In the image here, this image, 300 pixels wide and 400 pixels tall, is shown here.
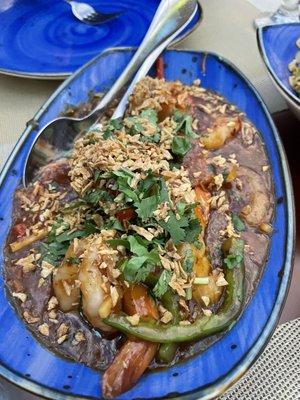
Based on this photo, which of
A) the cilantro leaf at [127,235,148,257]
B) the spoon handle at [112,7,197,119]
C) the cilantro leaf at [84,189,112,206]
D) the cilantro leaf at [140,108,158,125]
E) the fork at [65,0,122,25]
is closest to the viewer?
the cilantro leaf at [127,235,148,257]

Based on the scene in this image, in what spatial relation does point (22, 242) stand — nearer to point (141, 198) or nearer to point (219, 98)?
point (141, 198)

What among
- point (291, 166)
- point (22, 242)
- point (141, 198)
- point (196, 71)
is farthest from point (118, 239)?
point (196, 71)

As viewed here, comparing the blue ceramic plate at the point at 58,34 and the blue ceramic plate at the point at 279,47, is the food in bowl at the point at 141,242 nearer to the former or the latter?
the blue ceramic plate at the point at 279,47

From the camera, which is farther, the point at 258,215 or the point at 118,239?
the point at 258,215

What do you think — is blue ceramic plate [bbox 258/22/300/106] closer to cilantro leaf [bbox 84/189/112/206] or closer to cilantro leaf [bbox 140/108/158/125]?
cilantro leaf [bbox 140/108/158/125]

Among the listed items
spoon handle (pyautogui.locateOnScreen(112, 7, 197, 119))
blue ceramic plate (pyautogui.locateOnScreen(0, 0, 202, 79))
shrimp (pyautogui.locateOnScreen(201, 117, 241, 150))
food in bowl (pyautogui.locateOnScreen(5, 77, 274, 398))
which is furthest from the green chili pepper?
blue ceramic plate (pyautogui.locateOnScreen(0, 0, 202, 79))

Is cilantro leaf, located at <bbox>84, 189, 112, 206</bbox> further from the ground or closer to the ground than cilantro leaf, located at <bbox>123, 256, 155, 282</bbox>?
further from the ground

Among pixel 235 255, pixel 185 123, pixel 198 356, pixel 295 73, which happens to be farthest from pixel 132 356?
pixel 295 73

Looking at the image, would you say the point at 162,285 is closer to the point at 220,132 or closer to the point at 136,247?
the point at 136,247
